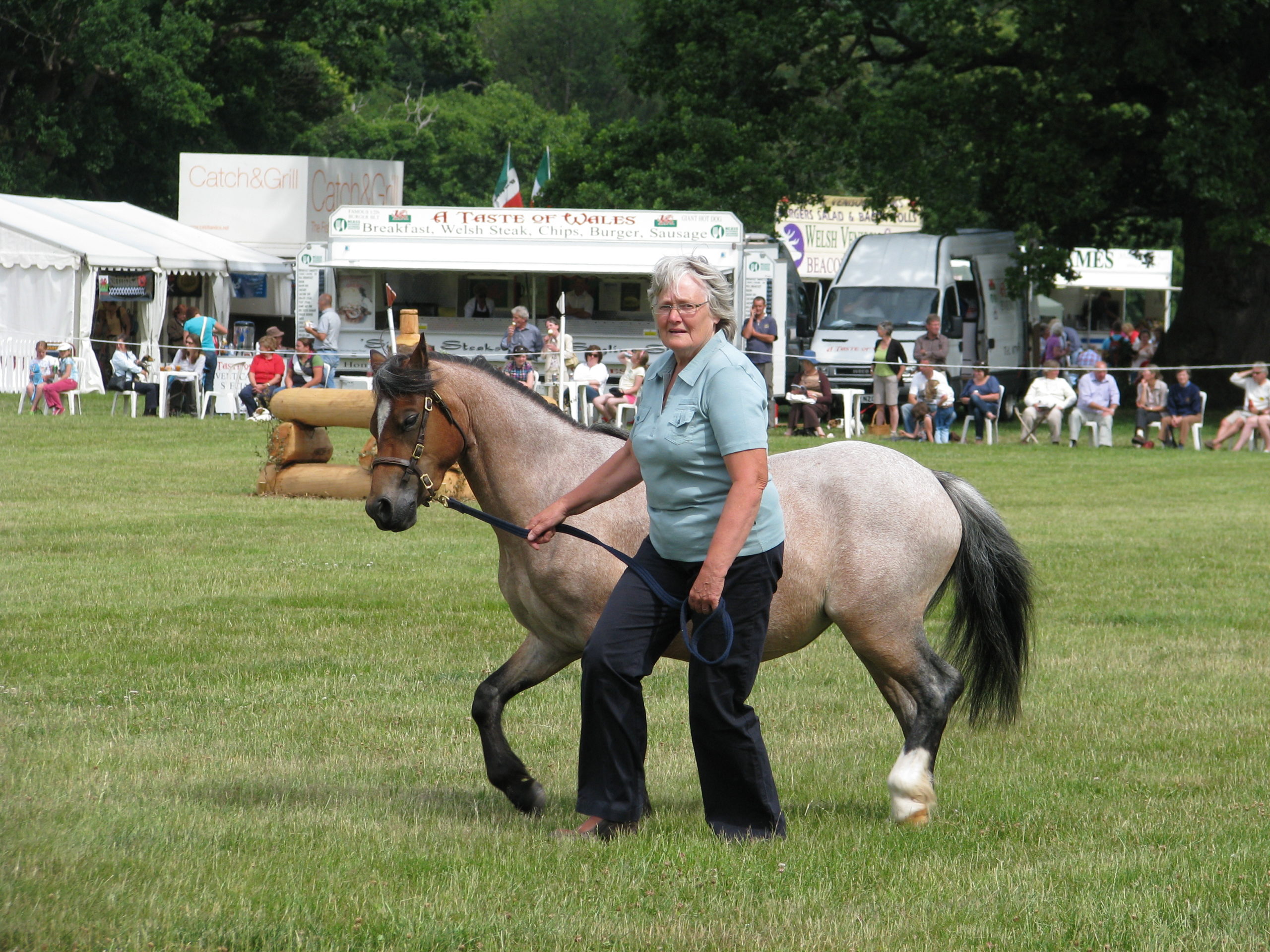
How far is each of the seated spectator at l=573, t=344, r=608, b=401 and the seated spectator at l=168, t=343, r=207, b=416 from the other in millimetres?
6752

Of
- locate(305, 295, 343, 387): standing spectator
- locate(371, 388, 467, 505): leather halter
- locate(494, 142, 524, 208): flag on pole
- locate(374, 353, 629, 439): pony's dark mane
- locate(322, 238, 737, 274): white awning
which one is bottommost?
locate(371, 388, 467, 505): leather halter

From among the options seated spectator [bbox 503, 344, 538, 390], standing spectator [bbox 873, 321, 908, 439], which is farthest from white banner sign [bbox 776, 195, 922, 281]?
seated spectator [bbox 503, 344, 538, 390]

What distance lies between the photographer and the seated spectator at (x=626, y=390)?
23.8 metres

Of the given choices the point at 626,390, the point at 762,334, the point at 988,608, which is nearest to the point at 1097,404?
the point at 762,334

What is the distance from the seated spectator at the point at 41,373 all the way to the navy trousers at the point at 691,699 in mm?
23043

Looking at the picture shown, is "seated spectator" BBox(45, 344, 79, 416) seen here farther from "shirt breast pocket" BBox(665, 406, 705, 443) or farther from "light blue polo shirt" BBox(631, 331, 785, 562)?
"shirt breast pocket" BBox(665, 406, 705, 443)

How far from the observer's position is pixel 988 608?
6.10 metres

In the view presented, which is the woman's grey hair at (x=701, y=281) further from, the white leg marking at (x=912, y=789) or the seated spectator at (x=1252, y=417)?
the seated spectator at (x=1252, y=417)

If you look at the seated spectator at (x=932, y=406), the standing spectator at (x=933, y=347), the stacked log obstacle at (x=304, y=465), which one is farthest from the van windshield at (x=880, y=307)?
the stacked log obstacle at (x=304, y=465)

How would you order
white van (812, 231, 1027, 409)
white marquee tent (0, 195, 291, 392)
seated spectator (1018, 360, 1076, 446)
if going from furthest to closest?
white marquee tent (0, 195, 291, 392) < white van (812, 231, 1027, 409) < seated spectator (1018, 360, 1076, 446)

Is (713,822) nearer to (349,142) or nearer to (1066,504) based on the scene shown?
Result: (1066,504)

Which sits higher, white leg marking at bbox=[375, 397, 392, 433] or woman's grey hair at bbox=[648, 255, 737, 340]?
woman's grey hair at bbox=[648, 255, 737, 340]

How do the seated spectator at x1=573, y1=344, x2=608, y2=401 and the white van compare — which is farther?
the white van

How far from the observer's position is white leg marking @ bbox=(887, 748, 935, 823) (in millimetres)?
5473
